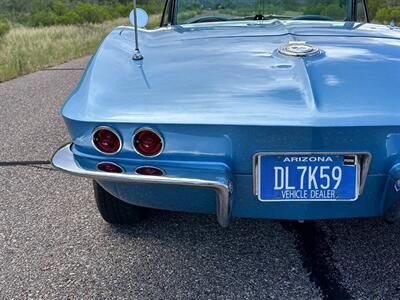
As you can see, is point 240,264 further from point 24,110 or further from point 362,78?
point 24,110

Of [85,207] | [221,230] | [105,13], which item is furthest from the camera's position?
[105,13]

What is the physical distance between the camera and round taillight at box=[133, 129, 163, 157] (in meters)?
1.95

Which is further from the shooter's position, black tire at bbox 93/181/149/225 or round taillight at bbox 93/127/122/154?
black tire at bbox 93/181/149/225

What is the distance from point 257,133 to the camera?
1.87 meters

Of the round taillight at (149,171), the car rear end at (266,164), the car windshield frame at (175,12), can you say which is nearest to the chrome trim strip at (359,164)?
the car rear end at (266,164)

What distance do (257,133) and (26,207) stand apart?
1948 millimetres

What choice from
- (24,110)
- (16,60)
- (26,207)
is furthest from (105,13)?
(26,207)

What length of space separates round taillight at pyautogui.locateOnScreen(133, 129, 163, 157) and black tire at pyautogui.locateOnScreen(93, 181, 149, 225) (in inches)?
28.2

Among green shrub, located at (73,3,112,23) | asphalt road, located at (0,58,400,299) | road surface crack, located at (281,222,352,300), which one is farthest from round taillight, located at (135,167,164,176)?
green shrub, located at (73,3,112,23)

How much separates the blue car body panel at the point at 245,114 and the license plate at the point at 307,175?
0.05m

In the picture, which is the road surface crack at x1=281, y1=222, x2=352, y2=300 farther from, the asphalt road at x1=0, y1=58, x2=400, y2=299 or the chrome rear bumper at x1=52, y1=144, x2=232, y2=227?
the chrome rear bumper at x1=52, y1=144, x2=232, y2=227

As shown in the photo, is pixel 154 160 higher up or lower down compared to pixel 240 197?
higher up

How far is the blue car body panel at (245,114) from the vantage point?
1870 millimetres

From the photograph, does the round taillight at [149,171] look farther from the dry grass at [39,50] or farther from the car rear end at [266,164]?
the dry grass at [39,50]
